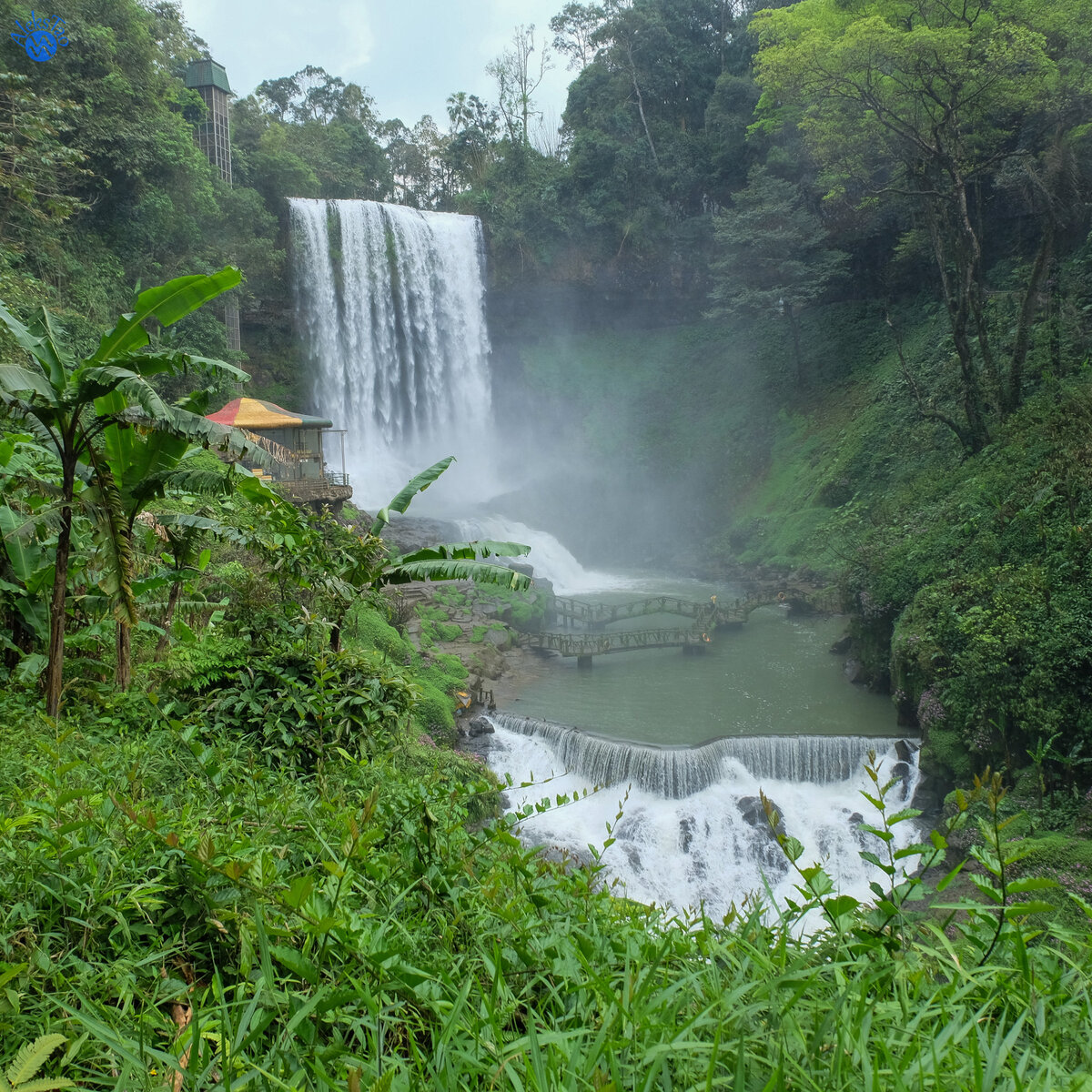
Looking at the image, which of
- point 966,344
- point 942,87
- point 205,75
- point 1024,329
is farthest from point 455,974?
point 205,75

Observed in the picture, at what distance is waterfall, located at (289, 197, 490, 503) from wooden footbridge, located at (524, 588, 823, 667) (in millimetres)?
11107

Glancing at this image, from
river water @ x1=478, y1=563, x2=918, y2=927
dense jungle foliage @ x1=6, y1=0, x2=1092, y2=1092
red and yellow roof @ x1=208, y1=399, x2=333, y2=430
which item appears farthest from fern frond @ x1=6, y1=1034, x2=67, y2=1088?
red and yellow roof @ x1=208, y1=399, x2=333, y2=430

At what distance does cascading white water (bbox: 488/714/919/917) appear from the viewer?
9836 millimetres

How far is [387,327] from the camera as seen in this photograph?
2788 centimetres

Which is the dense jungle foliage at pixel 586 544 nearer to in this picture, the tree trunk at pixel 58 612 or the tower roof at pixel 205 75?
the tree trunk at pixel 58 612

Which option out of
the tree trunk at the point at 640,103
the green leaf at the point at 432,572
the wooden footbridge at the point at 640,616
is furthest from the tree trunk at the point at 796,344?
the green leaf at the point at 432,572

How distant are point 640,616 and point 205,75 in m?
24.9

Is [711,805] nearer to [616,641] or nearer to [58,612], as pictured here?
[616,641]

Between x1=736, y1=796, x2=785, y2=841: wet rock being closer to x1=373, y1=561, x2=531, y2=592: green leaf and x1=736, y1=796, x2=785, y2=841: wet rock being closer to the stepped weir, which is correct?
the stepped weir

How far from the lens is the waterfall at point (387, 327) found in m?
27.1

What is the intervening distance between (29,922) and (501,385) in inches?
1227

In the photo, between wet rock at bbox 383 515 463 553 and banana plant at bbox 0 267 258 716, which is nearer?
banana plant at bbox 0 267 258 716

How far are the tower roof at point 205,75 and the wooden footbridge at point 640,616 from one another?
2286 centimetres

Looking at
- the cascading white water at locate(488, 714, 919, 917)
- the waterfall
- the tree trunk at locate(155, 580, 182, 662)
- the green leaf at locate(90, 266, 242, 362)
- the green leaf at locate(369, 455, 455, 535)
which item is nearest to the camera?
the green leaf at locate(90, 266, 242, 362)
